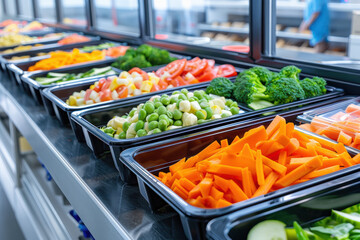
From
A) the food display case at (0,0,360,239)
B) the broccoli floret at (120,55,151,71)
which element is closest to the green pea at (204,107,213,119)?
the food display case at (0,0,360,239)

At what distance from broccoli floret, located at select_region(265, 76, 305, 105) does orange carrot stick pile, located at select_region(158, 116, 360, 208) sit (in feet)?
1.81

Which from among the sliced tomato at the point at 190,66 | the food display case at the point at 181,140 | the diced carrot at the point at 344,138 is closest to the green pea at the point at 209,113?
the food display case at the point at 181,140

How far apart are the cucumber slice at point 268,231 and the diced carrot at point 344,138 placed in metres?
0.54

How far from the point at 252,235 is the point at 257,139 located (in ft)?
1.34

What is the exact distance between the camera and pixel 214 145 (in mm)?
1373

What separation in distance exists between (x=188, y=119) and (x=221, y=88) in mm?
485

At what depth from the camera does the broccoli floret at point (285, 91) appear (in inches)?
70.5

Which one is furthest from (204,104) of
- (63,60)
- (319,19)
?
(319,19)

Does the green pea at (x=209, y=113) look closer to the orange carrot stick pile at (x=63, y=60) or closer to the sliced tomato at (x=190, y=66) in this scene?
the sliced tomato at (x=190, y=66)

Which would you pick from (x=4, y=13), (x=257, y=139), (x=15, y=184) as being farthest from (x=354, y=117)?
(x=4, y=13)

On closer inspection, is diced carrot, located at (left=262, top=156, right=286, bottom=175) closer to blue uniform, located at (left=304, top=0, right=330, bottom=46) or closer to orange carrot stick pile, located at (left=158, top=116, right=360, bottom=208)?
orange carrot stick pile, located at (left=158, top=116, right=360, bottom=208)

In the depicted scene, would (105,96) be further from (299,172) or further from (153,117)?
(299,172)

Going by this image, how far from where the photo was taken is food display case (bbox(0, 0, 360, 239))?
107cm

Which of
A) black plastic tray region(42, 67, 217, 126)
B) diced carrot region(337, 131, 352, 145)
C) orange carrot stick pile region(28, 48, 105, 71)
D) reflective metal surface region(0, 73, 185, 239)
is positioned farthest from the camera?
orange carrot stick pile region(28, 48, 105, 71)
